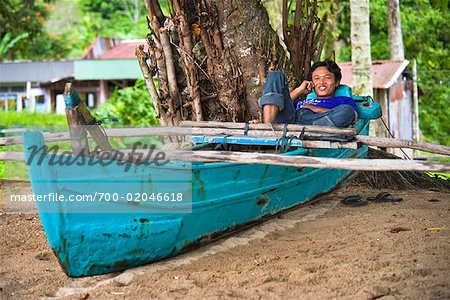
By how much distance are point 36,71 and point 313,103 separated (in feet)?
80.2

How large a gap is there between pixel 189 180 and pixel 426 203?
2.78 metres

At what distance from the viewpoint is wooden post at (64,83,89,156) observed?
175 inches

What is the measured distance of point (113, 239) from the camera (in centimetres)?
445

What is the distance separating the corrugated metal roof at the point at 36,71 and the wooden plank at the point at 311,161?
23.8 meters

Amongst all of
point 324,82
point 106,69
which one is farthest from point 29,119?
point 324,82

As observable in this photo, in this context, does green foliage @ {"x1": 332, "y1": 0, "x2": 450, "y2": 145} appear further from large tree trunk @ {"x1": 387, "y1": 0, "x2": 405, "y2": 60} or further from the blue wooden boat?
the blue wooden boat

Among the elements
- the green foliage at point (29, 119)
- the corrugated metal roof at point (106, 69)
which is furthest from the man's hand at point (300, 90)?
the corrugated metal roof at point (106, 69)

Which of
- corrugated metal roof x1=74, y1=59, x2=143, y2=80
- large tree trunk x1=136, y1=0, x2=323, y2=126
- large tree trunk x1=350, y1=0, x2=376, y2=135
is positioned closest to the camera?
large tree trunk x1=136, y1=0, x2=323, y2=126

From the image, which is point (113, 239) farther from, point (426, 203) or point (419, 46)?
point (419, 46)

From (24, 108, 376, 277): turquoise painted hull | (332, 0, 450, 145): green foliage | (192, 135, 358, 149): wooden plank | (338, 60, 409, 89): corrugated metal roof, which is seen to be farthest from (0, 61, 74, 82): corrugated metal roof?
(24, 108, 376, 277): turquoise painted hull

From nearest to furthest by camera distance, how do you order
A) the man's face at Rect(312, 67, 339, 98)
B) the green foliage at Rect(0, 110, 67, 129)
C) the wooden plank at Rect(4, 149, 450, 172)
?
the wooden plank at Rect(4, 149, 450, 172), the man's face at Rect(312, 67, 339, 98), the green foliage at Rect(0, 110, 67, 129)

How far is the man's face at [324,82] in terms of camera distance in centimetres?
655

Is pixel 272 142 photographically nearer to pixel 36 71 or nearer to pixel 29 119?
pixel 29 119

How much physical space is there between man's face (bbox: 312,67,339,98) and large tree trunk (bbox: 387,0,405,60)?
28.9 feet
